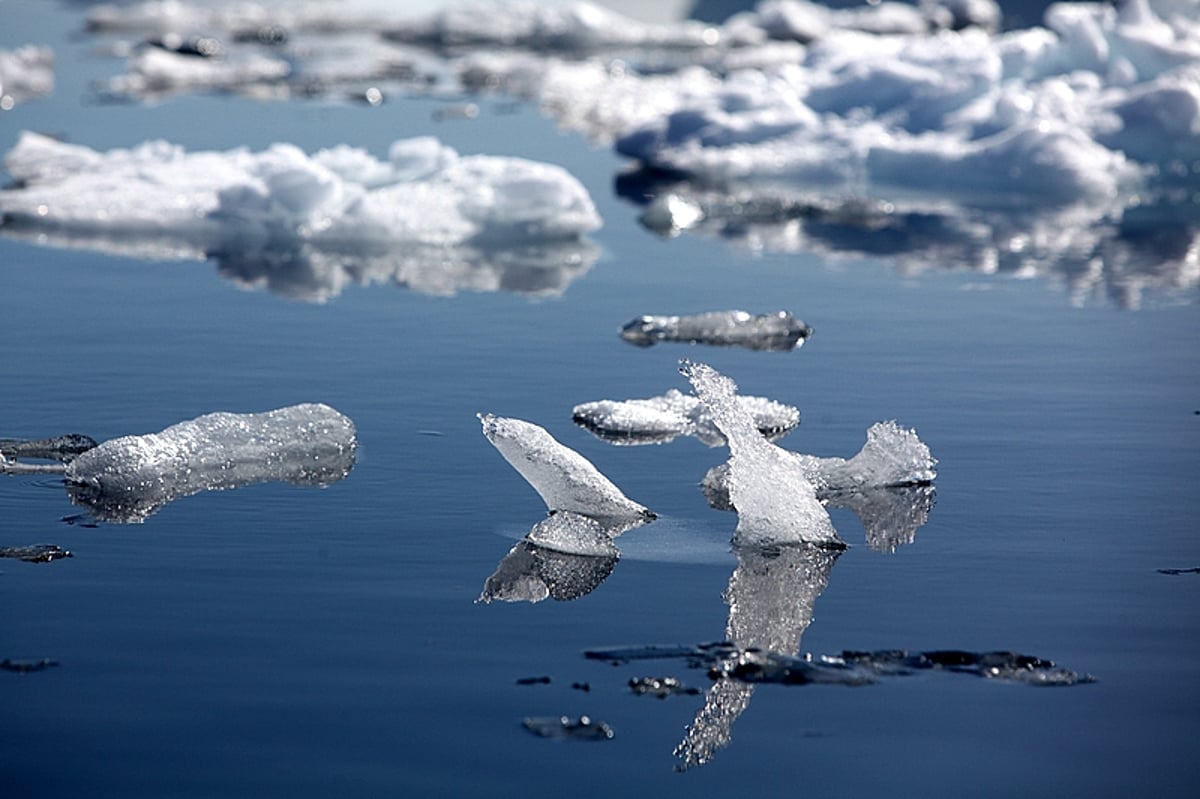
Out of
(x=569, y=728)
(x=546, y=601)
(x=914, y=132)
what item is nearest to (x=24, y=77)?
(x=914, y=132)

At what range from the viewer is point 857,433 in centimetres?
452

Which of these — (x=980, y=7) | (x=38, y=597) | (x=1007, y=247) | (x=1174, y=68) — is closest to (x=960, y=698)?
(x=38, y=597)

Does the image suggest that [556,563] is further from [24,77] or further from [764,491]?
[24,77]

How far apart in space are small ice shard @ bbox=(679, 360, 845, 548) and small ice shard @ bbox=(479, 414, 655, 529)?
0.81 ft

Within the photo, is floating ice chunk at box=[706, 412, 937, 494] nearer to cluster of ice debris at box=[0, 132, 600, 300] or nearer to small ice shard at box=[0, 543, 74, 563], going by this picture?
small ice shard at box=[0, 543, 74, 563]

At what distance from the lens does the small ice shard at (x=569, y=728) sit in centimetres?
273

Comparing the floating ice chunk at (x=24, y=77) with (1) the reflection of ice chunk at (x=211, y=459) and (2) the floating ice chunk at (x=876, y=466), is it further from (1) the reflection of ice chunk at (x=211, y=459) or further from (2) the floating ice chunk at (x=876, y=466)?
(2) the floating ice chunk at (x=876, y=466)

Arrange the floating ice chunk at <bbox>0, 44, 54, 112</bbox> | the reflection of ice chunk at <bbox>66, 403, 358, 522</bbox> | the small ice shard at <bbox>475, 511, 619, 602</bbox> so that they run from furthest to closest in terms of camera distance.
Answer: the floating ice chunk at <bbox>0, 44, 54, 112</bbox> → the reflection of ice chunk at <bbox>66, 403, 358, 522</bbox> → the small ice shard at <bbox>475, 511, 619, 602</bbox>

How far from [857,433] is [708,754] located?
1956 mm

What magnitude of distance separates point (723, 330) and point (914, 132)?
5.81m

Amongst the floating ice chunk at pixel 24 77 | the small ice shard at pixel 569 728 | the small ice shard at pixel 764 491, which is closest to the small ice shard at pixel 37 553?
the small ice shard at pixel 569 728

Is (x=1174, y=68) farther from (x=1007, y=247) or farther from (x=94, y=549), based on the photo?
(x=94, y=549)

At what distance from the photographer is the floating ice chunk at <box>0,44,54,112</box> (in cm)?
1370

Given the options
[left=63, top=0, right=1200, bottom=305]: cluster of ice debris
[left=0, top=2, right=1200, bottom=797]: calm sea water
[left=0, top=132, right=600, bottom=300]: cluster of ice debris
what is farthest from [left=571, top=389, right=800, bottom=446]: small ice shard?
[left=63, top=0, right=1200, bottom=305]: cluster of ice debris
